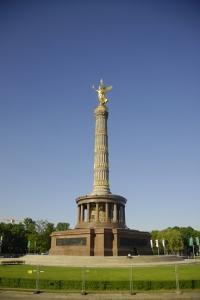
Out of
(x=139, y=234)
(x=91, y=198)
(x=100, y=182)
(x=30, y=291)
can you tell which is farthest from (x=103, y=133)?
(x=30, y=291)

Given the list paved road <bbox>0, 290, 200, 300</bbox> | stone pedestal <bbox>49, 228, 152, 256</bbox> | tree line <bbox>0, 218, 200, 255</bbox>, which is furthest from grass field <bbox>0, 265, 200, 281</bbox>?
tree line <bbox>0, 218, 200, 255</bbox>

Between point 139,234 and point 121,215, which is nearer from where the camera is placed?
point 139,234

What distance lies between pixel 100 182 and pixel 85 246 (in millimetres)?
11923

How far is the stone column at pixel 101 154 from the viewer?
41594 millimetres

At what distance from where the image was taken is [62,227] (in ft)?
260

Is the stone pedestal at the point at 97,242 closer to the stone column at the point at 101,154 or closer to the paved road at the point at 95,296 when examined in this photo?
the stone column at the point at 101,154

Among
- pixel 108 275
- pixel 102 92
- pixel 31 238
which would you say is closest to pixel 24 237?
pixel 31 238

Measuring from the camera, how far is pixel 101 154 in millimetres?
43906

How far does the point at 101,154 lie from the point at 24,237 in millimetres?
33762

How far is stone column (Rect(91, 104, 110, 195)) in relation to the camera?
4159 cm

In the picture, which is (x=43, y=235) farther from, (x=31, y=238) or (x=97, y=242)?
(x=97, y=242)

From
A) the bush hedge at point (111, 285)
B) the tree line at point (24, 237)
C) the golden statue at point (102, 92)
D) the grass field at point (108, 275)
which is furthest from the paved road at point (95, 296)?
the tree line at point (24, 237)

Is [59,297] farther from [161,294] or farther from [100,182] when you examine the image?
[100,182]

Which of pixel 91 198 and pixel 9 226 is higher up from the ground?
pixel 91 198
